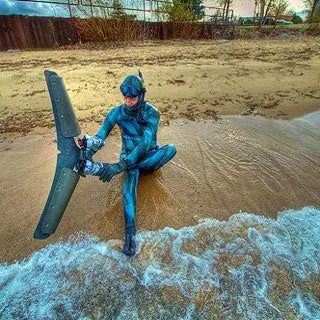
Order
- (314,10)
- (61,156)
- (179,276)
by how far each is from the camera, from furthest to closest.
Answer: (314,10), (179,276), (61,156)

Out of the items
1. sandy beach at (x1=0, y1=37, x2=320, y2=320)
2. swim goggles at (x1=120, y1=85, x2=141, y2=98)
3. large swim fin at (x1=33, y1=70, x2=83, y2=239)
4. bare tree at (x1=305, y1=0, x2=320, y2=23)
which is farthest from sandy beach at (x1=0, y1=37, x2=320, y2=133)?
bare tree at (x1=305, y1=0, x2=320, y2=23)

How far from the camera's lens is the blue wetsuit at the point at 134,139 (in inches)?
102

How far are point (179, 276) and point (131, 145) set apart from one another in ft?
4.67

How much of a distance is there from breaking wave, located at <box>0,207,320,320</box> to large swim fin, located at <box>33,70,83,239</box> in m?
0.44

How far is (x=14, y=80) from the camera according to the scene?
7.08m

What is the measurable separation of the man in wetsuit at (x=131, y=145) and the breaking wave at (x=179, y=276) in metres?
0.29

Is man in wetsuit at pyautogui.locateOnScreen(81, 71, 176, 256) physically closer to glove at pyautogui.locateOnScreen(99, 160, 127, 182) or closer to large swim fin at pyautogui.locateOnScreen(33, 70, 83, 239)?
glove at pyautogui.locateOnScreen(99, 160, 127, 182)

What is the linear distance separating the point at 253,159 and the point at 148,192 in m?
1.60

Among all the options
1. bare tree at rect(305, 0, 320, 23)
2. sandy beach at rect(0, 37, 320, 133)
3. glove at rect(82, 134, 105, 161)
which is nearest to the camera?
glove at rect(82, 134, 105, 161)

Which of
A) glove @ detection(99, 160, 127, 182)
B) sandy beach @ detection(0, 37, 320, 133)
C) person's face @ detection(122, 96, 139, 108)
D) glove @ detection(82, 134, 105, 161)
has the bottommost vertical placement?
sandy beach @ detection(0, 37, 320, 133)

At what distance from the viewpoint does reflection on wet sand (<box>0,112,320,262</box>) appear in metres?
2.78

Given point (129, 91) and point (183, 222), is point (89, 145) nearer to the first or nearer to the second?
point (129, 91)

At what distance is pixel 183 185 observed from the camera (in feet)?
10.8

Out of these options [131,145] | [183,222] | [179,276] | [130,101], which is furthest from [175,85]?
[179,276]
